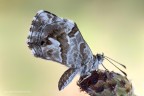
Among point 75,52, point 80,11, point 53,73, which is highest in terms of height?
point 80,11

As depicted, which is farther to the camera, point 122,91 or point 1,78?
point 1,78

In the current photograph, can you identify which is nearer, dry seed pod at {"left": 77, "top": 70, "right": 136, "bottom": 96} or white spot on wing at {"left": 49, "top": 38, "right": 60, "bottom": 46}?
dry seed pod at {"left": 77, "top": 70, "right": 136, "bottom": 96}

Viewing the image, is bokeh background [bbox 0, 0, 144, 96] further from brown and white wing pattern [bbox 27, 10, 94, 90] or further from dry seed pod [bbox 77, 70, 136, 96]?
dry seed pod [bbox 77, 70, 136, 96]

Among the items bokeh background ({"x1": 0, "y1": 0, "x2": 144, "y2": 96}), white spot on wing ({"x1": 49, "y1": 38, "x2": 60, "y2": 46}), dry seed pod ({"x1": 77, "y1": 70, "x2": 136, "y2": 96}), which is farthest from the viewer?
bokeh background ({"x1": 0, "y1": 0, "x2": 144, "y2": 96})

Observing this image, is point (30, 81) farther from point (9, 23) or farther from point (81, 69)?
point (81, 69)

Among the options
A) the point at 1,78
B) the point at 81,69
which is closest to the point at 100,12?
the point at 1,78

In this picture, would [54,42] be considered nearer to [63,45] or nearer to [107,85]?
[63,45]

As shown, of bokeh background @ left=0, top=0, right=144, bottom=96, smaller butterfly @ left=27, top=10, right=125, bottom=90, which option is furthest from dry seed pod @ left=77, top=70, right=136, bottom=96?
bokeh background @ left=0, top=0, right=144, bottom=96

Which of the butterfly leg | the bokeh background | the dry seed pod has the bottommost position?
the dry seed pod
